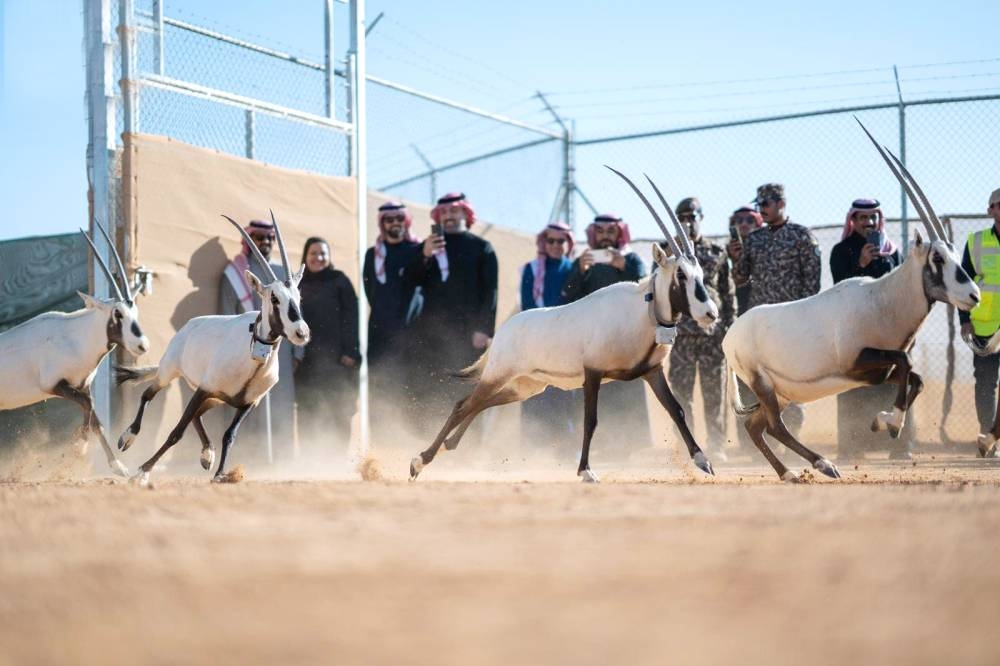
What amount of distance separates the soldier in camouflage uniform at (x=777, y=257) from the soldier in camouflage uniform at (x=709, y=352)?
0.26m

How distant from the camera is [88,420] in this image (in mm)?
9047

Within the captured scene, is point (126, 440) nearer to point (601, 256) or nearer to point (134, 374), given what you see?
point (134, 374)

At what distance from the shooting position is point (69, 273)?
35.4 ft

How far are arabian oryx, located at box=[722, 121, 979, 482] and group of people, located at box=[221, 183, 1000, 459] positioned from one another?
7.74 ft

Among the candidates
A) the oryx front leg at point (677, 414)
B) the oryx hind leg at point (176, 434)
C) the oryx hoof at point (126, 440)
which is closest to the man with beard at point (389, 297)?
the oryx hind leg at point (176, 434)

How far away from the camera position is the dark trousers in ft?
33.5

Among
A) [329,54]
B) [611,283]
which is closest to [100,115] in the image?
[329,54]

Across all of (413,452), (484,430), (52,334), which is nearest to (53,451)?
(52,334)

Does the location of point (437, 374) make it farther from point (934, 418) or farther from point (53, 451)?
point (934, 418)

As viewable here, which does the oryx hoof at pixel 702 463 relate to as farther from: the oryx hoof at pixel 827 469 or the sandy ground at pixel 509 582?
the sandy ground at pixel 509 582

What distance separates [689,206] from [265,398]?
12.9ft

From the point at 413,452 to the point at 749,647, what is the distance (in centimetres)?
822

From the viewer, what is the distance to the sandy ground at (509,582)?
256 cm

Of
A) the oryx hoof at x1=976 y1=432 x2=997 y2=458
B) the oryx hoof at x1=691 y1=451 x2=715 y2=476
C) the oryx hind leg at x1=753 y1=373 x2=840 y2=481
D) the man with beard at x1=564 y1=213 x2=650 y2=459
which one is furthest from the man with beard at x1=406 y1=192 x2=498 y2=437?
the oryx hoof at x1=976 y1=432 x2=997 y2=458
